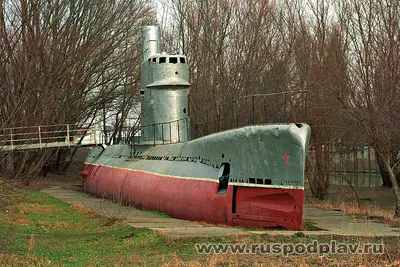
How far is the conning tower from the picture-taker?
75.2 ft

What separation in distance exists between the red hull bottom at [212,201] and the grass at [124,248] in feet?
5.91

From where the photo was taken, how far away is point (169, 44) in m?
41.1

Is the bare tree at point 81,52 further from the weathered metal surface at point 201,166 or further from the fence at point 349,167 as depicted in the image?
the fence at point 349,167

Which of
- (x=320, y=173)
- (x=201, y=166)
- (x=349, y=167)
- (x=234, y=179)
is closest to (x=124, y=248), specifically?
(x=234, y=179)

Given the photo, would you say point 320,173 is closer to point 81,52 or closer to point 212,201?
point 212,201

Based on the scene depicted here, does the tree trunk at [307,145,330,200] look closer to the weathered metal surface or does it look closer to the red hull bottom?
the weathered metal surface

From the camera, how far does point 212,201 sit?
15.8 metres

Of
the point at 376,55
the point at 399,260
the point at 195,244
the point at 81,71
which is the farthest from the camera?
the point at 81,71

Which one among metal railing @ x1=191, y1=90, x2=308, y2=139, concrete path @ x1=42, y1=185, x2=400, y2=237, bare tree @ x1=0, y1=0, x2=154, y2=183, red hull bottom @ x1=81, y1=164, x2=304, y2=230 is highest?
bare tree @ x1=0, y1=0, x2=154, y2=183

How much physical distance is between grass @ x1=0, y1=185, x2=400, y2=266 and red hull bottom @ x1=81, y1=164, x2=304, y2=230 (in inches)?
70.9

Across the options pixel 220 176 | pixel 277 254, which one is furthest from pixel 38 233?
pixel 277 254

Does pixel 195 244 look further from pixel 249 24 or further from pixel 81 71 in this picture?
pixel 81 71

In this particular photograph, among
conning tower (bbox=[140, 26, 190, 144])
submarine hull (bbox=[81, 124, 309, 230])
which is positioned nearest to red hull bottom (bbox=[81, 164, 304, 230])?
submarine hull (bbox=[81, 124, 309, 230])

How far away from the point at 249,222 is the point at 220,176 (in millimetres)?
2069
